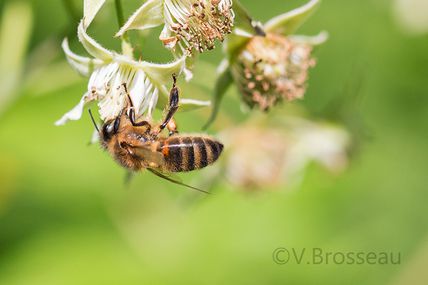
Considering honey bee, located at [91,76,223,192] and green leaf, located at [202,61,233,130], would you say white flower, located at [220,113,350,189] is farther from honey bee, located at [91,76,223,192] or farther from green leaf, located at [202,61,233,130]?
honey bee, located at [91,76,223,192]

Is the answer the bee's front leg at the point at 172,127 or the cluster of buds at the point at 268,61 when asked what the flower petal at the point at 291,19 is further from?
the bee's front leg at the point at 172,127

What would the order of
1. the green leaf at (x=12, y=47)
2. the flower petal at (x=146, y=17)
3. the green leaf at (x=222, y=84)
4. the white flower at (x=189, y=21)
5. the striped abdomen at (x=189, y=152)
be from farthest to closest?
the green leaf at (x=12, y=47), the green leaf at (x=222, y=84), the striped abdomen at (x=189, y=152), the white flower at (x=189, y=21), the flower petal at (x=146, y=17)

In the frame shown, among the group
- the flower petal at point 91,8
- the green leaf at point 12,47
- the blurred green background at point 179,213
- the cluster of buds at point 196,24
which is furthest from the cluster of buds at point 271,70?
the blurred green background at point 179,213

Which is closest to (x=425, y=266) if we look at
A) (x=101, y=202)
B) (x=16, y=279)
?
(x=101, y=202)

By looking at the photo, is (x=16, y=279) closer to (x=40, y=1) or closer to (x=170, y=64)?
(x=40, y=1)

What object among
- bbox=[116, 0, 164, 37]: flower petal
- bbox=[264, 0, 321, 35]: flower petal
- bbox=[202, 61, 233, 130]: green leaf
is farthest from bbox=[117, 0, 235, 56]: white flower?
bbox=[264, 0, 321, 35]: flower petal

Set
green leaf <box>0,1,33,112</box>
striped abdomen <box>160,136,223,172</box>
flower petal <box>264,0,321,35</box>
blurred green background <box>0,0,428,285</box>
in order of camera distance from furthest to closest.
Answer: blurred green background <box>0,0,428,285</box>, green leaf <box>0,1,33,112</box>, flower petal <box>264,0,321,35</box>, striped abdomen <box>160,136,223,172</box>
